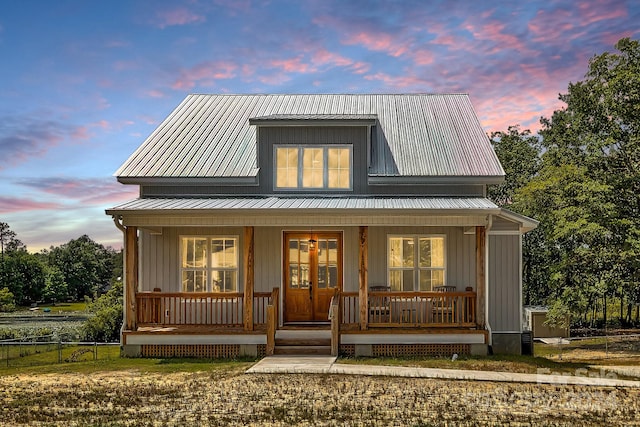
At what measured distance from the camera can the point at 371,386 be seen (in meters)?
11.2

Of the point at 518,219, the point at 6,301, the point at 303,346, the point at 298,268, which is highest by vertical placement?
the point at 518,219

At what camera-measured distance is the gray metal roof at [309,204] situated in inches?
572

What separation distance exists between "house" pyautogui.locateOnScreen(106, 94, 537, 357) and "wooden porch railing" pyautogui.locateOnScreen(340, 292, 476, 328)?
0.17 ft

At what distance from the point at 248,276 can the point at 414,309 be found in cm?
449

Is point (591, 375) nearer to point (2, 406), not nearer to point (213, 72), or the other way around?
point (2, 406)

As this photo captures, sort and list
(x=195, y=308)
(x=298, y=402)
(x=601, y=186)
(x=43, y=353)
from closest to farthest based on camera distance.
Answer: (x=298, y=402), (x=195, y=308), (x=43, y=353), (x=601, y=186)

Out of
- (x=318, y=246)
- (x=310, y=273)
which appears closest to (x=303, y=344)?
(x=310, y=273)

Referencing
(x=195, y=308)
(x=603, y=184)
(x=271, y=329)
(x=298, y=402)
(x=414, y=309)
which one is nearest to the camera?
(x=298, y=402)

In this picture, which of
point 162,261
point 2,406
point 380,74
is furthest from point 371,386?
point 380,74

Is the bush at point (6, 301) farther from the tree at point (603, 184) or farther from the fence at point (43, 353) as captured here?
the tree at point (603, 184)

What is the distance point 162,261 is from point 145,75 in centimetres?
810

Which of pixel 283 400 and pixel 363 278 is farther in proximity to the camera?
pixel 363 278

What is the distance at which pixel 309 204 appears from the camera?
15.3 m

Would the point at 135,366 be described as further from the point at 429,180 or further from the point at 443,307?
the point at 429,180
